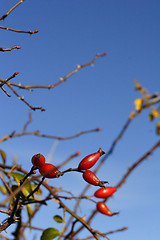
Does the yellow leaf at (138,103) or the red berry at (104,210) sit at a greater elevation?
the yellow leaf at (138,103)

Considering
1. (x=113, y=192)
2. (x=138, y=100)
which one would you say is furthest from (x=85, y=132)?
Result: (x=113, y=192)

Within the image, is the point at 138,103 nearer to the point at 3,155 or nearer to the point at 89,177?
the point at 3,155

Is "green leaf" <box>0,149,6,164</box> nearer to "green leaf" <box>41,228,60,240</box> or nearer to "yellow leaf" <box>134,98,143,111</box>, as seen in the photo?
"green leaf" <box>41,228,60,240</box>

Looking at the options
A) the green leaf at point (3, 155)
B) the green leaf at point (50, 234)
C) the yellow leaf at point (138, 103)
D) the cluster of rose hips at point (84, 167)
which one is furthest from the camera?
the yellow leaf at point (138, 103)

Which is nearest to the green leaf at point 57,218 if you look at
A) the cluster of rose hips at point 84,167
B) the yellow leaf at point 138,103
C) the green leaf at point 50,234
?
the green leaf at point 50,234

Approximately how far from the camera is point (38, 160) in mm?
892

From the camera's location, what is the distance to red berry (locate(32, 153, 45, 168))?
89 centimetres

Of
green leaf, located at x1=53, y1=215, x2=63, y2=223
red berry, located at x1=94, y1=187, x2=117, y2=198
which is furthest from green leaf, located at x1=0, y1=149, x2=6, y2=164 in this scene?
red berry, located at x1=94, y1=187, x2=117, y2=198

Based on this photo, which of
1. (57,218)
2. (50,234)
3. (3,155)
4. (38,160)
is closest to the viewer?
(38,160)

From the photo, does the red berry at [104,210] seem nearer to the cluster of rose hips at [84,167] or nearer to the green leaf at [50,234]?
the green leaf at [50,234]

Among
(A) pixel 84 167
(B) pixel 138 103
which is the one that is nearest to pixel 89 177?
(A) pixel 84 167

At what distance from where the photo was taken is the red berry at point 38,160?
2.93ft

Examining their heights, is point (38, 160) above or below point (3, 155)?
below

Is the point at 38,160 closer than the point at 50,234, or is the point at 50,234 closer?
the point at 38,160
